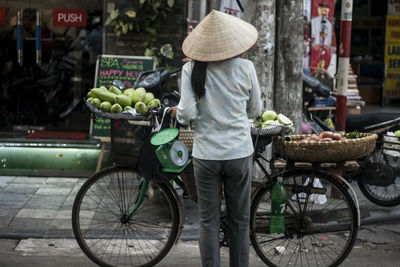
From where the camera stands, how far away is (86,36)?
9.58 m

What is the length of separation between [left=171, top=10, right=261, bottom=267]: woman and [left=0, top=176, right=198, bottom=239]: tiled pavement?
4.75 feet

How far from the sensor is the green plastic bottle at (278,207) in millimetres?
4852

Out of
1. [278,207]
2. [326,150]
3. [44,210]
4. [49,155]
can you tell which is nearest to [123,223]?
[278,207]

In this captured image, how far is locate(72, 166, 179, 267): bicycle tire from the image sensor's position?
504 centimetres

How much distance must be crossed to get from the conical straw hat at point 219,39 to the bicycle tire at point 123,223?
1218mm

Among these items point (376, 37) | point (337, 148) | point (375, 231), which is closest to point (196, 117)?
point (337, 148)

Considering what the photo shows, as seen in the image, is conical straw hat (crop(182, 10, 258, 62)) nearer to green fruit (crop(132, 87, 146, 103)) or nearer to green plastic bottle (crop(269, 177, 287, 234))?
green fruit (crop(132, 87, 146, 103))

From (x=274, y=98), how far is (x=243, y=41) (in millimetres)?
3186

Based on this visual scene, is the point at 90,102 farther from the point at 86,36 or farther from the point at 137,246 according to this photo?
the point at 86,36

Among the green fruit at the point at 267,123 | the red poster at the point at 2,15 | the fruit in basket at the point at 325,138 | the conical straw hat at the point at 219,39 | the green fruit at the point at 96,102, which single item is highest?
the red poster at the point at 2,15

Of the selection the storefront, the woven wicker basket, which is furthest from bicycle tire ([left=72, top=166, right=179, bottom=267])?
the storefront

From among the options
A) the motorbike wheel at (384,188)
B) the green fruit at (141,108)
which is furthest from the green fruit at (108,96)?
the motorbike wheel at (384,188)

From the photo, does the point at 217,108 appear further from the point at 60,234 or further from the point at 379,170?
the point at 379,170

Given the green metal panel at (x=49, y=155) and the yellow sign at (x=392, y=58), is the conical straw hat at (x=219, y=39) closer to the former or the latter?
the green metal panel at (x=49, y=155)
